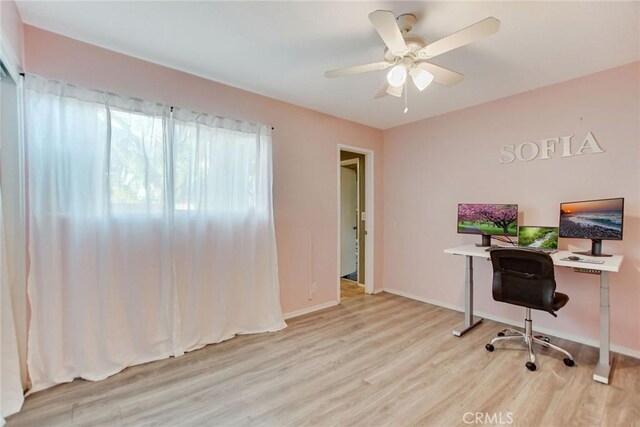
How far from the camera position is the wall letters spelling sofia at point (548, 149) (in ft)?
9.22

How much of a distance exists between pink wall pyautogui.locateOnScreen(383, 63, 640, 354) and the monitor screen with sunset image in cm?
28

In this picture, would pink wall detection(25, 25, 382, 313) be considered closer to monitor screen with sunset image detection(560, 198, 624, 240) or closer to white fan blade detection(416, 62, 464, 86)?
white fan blade detection(416, 62, 464, 86)

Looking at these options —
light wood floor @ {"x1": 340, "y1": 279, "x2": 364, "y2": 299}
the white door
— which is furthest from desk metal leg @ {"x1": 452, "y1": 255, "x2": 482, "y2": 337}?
the white door

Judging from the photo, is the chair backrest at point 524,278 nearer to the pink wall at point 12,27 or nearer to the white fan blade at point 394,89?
the white fan blade at point 394,89

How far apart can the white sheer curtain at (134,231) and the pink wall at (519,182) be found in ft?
7.32

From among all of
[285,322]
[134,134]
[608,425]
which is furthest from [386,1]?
[285,322]

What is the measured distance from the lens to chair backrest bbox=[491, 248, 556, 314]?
2.36m

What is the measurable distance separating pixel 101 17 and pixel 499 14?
2.64 m

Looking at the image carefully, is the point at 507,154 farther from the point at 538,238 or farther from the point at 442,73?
the point at 442,73

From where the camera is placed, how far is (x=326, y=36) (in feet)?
7.05

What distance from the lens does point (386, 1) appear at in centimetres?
179

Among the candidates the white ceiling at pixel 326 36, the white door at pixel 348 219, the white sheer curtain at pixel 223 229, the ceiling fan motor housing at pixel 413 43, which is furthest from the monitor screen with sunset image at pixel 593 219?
the white door at pixel 348 219

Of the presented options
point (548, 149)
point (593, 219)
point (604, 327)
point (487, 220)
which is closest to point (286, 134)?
point (487, 220)

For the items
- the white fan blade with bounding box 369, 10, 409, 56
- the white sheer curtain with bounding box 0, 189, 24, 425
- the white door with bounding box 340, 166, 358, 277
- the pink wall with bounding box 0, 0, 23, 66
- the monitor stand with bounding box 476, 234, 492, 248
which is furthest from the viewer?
the white door with bounding box 340, 166, 358, 277
